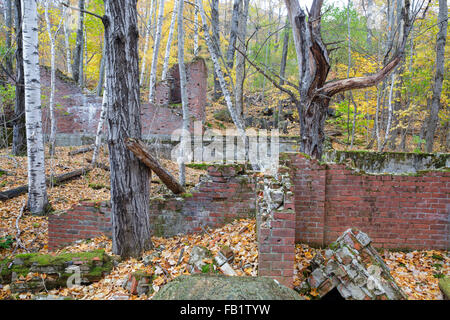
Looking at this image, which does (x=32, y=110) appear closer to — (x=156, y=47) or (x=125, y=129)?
(x=125, y=129)

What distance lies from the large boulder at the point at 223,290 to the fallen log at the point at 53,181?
7.17 m

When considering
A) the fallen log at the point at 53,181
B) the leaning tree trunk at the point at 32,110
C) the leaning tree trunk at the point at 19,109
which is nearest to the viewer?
the leaning tree trunk at the point at 32,110

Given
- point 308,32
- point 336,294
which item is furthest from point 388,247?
point 308,32

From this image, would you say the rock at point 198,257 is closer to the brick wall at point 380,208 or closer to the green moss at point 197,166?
the brick wall at point 380,208

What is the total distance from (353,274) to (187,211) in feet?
9.94

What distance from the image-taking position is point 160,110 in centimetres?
1347

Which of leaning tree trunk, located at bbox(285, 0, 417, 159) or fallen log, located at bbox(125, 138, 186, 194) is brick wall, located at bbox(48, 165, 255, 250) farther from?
leaning tree trunk, located at bbox(285, 0, 417, 159)

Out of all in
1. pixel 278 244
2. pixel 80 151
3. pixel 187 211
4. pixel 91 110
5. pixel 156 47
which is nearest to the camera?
pixel 278 244

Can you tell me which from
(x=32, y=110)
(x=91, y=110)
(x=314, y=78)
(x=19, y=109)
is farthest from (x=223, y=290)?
(x=91, y=110)

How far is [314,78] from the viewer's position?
5.76 metres

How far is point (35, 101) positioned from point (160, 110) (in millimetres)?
7541

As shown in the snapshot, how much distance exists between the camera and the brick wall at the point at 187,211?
4.99 meters

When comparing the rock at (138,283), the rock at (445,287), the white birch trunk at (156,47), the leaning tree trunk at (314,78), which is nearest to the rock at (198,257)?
the rock at (138,283)

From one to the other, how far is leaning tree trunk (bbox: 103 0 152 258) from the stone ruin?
274 centimetres
